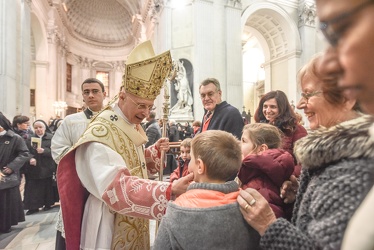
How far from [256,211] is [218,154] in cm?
32

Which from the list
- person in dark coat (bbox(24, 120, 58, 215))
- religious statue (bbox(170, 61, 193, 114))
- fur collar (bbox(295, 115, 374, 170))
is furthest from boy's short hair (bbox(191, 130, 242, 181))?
religious statue (bbox(170, 61, 193, 114))

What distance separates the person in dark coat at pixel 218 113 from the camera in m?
3.14

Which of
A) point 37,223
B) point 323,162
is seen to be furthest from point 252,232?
point 37,223

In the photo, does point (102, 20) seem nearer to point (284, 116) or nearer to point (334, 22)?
point (284, 116)

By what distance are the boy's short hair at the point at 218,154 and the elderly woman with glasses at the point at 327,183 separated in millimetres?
167

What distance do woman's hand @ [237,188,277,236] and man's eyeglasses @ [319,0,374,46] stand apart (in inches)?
29.6

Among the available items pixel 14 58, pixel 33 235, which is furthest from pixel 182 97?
pixel 33 235

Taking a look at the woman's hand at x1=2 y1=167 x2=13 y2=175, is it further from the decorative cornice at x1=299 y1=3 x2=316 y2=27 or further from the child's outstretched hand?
the decorative cornice at x1=299 y1=3 x2=316 y2=27

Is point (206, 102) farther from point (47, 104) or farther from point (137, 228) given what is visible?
point (47, 104)

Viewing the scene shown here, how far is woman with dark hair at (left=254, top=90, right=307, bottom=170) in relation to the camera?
2472mm

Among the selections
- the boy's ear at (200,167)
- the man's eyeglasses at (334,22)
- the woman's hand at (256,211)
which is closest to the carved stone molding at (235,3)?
the boy's ear at (200,167)

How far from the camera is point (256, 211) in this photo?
3.33ft

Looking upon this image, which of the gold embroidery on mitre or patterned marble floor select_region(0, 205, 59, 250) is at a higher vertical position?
the gold embroidery on mitre

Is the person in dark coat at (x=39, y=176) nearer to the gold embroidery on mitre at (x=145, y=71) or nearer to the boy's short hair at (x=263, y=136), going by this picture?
the gold embroidery on mitre at (x=145, y=71)
